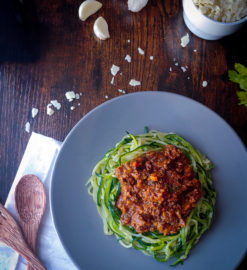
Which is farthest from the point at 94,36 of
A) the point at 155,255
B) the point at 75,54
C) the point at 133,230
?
the point at 155,255

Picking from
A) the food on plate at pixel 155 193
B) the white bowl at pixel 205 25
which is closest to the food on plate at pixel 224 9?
the white bowl at pixel 205 25

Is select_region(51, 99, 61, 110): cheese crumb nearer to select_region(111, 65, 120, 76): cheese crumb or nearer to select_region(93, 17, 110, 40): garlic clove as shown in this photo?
select_region(111, 65, 120, 76): cheese crumb

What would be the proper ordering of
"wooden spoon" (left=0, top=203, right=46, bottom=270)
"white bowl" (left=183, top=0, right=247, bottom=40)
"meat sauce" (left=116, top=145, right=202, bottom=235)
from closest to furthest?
1. "meat sauce" (left=116, top=145, right=202, bottom=235)
2. "white bowl" (left=183, top=0, right=247, bottom=40)
3. "wooden spoon" (left=0, top=203, right=46, bottom=270)

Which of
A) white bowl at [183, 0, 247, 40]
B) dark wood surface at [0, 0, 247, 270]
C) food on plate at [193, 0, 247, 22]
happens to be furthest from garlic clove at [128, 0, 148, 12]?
food on plate at [193, 0, 247, 22]

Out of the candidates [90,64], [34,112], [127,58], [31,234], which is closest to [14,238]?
[31,234]

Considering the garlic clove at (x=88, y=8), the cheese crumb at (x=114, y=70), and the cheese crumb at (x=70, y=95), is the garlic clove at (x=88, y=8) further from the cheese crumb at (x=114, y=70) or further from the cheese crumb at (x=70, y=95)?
the cheese crumb at (x=70, y=95)

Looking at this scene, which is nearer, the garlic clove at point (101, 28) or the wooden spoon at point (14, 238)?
the wooden spoon at point (14, 238)

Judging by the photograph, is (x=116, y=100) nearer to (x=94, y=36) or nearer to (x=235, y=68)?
(x=94, y=36)
